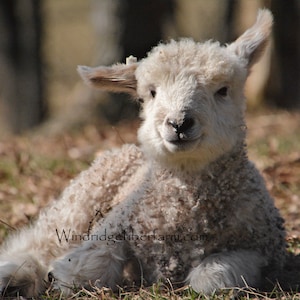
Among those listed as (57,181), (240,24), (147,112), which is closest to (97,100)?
(57,181)

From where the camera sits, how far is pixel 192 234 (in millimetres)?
4988

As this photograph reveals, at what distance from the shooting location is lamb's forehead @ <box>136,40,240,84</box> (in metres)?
5.09

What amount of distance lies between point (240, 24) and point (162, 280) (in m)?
16.2

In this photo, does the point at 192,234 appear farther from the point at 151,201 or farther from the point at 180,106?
the point at 180,106

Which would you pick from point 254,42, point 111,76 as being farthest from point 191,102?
point 254,42

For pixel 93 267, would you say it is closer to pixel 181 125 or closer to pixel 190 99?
pixel 181 125

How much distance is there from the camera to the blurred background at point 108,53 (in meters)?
13.0

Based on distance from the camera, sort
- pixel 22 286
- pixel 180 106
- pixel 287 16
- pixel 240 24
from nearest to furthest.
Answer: pixel 180 106
pixel 22 286
pixel 287 16
pixel 240 24

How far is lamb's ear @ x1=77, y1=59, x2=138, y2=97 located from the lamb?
0.16 metres

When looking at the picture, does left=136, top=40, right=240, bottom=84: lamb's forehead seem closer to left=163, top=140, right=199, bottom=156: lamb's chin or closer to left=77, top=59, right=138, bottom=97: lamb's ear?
left=77, top=59, right=138, bottom=97: lamb's ear

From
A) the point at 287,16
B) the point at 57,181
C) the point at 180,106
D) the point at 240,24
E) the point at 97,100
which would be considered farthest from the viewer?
the point at 240,24

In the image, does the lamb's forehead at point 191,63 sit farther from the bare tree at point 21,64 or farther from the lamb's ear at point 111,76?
the bare tree at point 21,64

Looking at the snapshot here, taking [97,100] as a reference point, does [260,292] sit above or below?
below

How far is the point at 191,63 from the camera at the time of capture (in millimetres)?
5102
